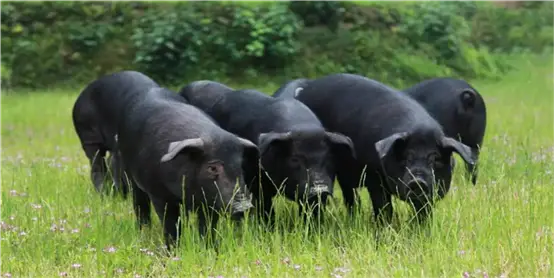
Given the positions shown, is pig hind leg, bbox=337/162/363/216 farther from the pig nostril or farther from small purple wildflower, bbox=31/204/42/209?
A: small purple wildflower, bbox=31/204/42/209

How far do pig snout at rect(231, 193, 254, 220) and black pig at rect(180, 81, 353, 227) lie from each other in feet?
1.11

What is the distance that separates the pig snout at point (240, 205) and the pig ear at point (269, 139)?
53cm

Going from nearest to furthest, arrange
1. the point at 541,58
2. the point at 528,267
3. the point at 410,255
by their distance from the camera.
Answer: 1. the point at 528,267
2. the point at 410,255
3. the point at 541,58

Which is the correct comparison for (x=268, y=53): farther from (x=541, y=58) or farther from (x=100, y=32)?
(x=541, y=58)

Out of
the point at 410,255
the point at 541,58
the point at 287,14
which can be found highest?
the point at 410,255

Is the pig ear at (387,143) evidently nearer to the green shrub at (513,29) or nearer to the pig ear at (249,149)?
the pig ear at (249,149)

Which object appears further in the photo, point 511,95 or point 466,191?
point 511,95

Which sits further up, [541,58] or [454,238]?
[454,238]

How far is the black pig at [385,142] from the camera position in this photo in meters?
4.66

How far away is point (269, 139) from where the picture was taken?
4.87 metres

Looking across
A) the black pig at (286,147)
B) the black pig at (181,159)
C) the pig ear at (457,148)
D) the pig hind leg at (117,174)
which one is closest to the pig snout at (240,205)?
the black pig at (181,159)

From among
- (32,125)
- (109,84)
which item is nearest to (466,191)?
(109,84)

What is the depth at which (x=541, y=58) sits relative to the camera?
16500mm

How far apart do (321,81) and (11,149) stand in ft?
16.4
